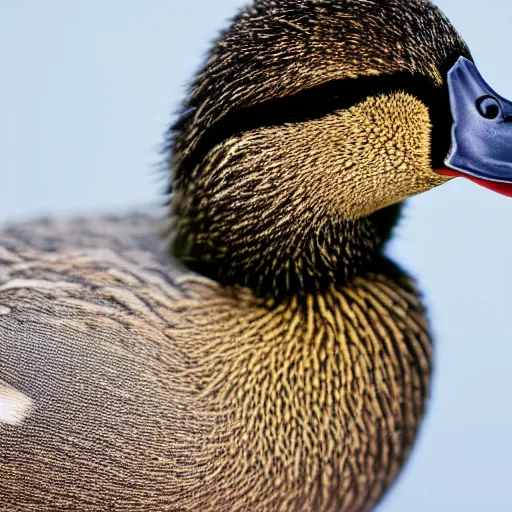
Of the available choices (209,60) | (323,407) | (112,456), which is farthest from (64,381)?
(209,60)

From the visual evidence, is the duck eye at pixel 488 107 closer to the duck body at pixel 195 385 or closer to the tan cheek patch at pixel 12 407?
the duck body at pixel 195 385

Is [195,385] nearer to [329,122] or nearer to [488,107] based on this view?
[329,122]

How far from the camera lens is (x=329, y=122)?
1.09 meters

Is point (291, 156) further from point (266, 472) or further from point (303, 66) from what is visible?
point (266, 472)

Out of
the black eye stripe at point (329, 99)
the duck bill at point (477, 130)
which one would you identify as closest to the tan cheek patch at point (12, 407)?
the black eye stripe at point (329, 99)

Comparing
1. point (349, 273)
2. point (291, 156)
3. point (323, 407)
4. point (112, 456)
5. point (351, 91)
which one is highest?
point (351, 91)

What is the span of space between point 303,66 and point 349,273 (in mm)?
346

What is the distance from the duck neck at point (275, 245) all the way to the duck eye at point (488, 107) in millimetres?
223

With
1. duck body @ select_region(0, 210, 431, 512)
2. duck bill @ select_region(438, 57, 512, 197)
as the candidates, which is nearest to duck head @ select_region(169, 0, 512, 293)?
duck bill @ select_region(438, 57, 512, 197)

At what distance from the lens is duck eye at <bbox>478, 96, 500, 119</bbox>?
1.09 meters

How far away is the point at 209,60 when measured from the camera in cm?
121

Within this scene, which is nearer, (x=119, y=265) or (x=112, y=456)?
(x=112, y=456)

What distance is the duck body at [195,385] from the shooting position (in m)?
1.13

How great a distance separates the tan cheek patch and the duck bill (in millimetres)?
625
